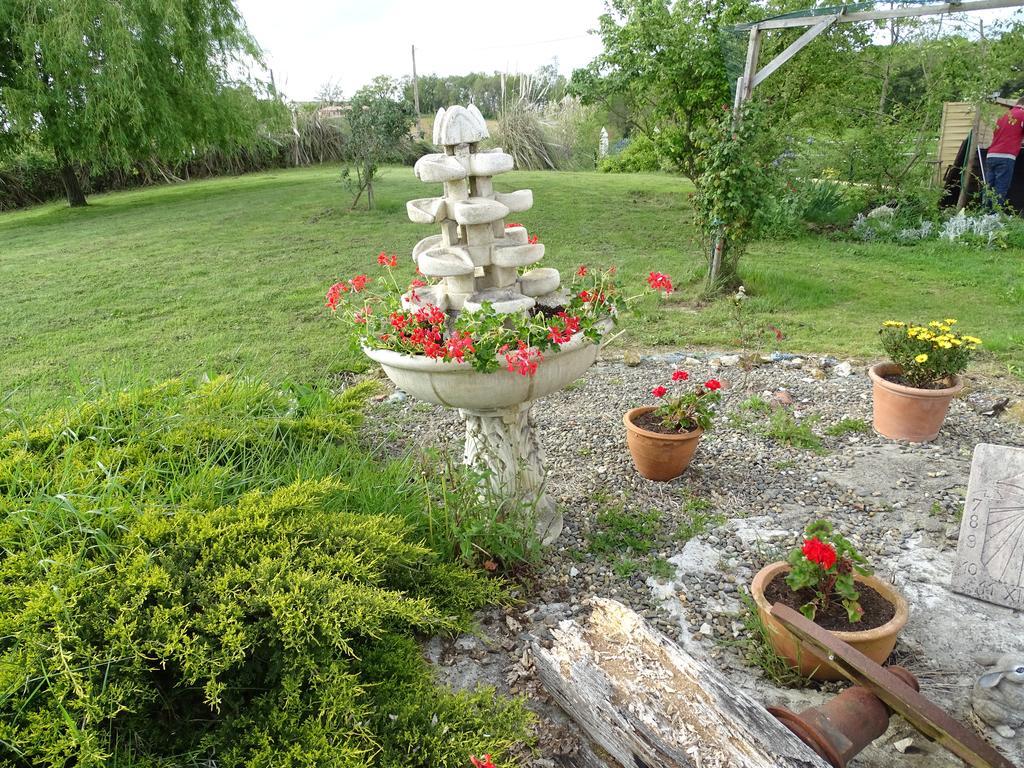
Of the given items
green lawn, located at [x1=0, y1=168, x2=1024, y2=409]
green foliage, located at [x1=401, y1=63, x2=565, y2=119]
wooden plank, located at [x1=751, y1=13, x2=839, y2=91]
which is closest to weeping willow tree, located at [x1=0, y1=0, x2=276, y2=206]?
green lawn, located at [x1=0, y1=168, x2=1024, y2=409]

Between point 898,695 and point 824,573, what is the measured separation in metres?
0.52

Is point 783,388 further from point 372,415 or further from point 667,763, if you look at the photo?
point 667,763

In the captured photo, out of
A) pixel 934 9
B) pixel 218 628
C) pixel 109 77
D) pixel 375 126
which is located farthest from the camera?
pixel 109 77

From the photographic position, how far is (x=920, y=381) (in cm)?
364

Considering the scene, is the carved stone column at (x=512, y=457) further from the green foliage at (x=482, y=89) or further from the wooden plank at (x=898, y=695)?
the green foliage at (x=482, y=89)

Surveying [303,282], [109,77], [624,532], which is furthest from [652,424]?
[109,77]

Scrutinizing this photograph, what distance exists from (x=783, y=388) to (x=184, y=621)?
146 inches

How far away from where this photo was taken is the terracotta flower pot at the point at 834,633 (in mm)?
2055

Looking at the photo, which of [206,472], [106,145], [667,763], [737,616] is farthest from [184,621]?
[106,145]

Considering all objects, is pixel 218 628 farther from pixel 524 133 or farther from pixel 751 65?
pixel 524 133

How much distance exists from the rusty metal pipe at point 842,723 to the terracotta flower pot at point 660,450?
153 centimetres

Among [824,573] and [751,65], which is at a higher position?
[751,65]

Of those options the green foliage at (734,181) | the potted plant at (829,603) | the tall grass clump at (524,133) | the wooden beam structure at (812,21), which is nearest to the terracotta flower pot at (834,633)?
the potted plant at (829,603)

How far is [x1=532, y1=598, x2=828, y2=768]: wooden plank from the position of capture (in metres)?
1.60
